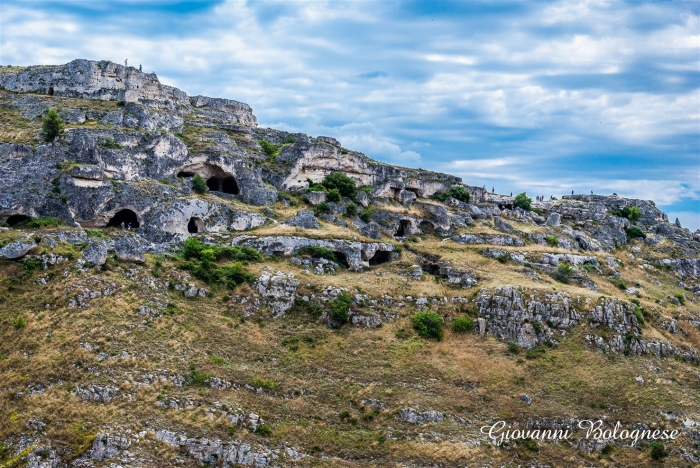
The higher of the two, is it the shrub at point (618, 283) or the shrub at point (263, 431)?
the shrub at point (618, 283)

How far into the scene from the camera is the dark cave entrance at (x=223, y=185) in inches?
2040

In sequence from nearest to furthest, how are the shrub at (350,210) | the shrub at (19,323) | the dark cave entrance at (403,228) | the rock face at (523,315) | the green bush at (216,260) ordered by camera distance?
the shrub at (19,323), the rock face at (523,315), the green bush at (216,260), the shrub at (350,210), the dark cave entrance at (403,228)

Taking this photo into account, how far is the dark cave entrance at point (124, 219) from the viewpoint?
137ft

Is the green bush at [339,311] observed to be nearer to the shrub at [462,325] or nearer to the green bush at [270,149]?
the shrub at [462,325]

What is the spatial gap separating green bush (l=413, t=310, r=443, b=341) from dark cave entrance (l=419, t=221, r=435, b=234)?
1843 cm

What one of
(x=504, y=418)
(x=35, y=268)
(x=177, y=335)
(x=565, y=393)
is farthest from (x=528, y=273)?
(x=35, y=268)

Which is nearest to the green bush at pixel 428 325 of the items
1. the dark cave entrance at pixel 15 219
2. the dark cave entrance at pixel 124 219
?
the dark cave entrance at pixel 124 219

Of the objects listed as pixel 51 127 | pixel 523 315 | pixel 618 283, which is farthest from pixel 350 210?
pixel 51 127

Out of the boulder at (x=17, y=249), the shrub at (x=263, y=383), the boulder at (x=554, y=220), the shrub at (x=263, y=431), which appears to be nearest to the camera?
the shrub at (x=263, y=431)

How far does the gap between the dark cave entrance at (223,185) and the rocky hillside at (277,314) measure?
31 centimetres

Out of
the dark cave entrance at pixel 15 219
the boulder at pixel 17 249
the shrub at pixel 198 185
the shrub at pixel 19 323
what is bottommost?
the shrub at pixel 19 323

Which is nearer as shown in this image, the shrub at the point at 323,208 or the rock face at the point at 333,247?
the rock face at the point at 333,247

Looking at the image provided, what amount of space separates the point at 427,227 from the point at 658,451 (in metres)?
29.9

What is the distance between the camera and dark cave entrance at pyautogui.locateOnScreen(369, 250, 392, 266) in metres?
45.4
